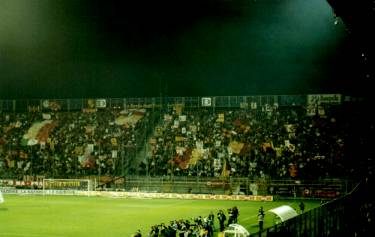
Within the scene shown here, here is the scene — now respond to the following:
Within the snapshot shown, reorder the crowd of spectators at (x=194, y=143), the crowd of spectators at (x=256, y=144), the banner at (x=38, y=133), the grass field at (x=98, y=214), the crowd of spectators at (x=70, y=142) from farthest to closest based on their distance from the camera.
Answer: the banner at (x=38, y=133) < the crowd of spectators at (x=70, y=142) < the crowd of spectators at (x=194, y=143) < the crowd of spectators at (x=256, y=144) < the grass field at (x=98, y=214)

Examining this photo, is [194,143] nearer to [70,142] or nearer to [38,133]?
[70,142]

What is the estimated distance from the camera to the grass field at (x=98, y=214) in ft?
Answer: 97.7

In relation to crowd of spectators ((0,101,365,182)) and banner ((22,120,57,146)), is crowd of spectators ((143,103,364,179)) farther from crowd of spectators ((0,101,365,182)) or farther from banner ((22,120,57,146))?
banner ((22,120,57,146))

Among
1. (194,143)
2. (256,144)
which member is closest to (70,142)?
(194,143)

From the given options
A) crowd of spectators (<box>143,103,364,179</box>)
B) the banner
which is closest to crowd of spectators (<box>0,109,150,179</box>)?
the banner

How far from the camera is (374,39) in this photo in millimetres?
16984

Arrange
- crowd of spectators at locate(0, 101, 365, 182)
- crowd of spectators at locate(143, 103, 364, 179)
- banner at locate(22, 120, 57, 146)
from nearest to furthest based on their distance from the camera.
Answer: crowd of spectators at locate(143, 103, 364, 179)
crowd of spectators at locate(0, 101, 365, 182)
banner at locate(22, 120, 57, 146)

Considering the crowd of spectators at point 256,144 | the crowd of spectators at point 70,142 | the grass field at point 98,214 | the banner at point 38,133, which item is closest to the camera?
the grass field at point 98,214

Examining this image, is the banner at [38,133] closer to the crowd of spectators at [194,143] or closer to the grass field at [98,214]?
the crowd of spectators at [194,143]

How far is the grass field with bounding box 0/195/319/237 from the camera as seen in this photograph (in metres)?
29.8

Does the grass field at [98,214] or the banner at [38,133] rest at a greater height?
the banner at [38,133]

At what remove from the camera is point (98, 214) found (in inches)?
1423

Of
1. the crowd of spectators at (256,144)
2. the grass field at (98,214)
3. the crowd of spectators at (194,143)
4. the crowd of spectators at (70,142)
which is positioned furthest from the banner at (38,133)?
the crowd of spectators at (256,144)

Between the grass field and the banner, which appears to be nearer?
the grass field
